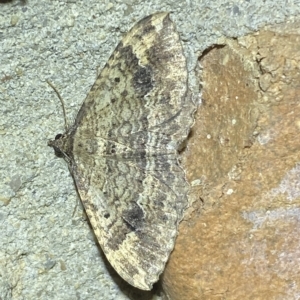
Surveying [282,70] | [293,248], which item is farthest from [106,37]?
[293,248]

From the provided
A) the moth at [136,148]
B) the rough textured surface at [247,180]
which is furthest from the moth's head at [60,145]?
the rough textured surface at [247,180]

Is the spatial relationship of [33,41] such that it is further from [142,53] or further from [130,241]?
[130,241]

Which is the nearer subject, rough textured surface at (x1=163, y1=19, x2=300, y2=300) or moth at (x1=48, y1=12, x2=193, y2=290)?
rough textured surface at (x1=163, y1=19, x2=300, y2=300)

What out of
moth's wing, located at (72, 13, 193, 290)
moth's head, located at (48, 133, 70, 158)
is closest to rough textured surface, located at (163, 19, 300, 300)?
moth's wing, located at (72, 13, 193, 290)

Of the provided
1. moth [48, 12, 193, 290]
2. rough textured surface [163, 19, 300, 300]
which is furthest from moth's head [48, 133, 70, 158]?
rough textured surface [163, 19, 300, 300]

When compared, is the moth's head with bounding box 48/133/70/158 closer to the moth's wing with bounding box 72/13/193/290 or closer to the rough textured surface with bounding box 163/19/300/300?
the moth's wing with bounding box 72/13/193/290
